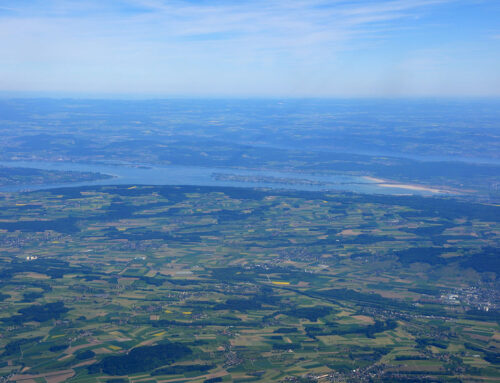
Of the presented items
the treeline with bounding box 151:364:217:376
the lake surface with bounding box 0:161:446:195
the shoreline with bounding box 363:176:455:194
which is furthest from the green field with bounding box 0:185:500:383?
the lake surface with bounding box 0:161:446:195

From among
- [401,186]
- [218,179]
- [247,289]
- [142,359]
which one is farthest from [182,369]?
[401,186]

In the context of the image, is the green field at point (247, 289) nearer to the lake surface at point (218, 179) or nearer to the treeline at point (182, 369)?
the treeline at point (182, 369)

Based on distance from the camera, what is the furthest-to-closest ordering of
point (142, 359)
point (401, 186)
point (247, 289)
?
point (401, 186)
point (247, 289)
point (142, 359)

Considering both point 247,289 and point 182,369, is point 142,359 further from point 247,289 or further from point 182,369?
point 247,289

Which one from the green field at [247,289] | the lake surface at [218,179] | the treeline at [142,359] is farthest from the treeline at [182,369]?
the lake surface at [218,179]

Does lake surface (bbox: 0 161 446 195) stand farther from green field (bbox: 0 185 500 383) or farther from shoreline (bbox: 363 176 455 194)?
green field (bbox: 0 185 500 383)

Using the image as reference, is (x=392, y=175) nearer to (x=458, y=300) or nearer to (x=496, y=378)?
(x=458, y=300)

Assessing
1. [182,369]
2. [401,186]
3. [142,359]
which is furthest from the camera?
[401,186]

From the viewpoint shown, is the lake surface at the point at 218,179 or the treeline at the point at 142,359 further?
the lake surface at the point at 218,179
